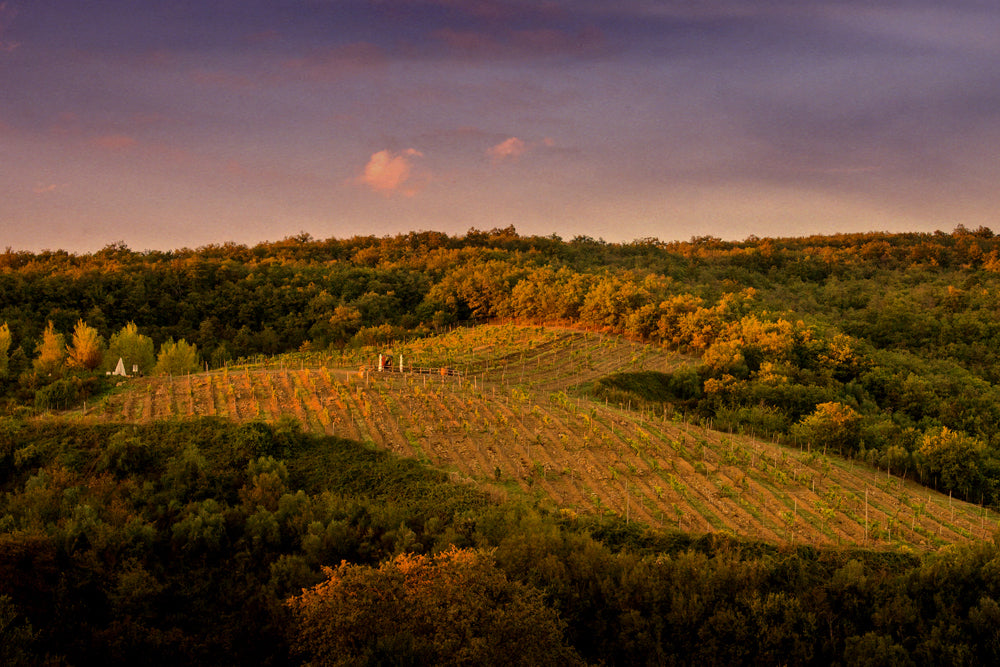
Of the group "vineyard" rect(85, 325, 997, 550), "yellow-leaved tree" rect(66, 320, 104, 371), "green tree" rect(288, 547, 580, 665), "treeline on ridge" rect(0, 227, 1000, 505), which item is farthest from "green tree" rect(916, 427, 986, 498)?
"yellow-leaved tree" rect(66, 320, 104, 371)

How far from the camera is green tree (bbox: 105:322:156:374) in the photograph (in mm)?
41281

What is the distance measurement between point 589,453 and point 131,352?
30.5 metres

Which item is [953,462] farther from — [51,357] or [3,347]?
[3,347]

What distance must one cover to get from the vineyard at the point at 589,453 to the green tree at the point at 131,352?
12.7 meters

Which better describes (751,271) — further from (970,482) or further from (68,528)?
(68,528)

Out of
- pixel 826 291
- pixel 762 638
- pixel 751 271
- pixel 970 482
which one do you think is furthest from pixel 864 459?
pixel 751 271

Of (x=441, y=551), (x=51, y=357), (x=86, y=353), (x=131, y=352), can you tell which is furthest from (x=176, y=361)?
(x=441, y=551)

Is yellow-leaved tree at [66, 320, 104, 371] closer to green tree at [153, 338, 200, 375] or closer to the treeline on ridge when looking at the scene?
the treeline on ridge

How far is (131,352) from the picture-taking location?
138ft

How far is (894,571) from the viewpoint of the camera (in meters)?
16.1

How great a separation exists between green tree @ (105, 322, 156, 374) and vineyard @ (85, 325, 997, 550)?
12719 millimetres

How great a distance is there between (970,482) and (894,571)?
13.9m

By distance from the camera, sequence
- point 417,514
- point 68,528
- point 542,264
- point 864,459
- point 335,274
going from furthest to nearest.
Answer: point 542,264, point 335,274, point 864,459, point 417,514, point 68,528

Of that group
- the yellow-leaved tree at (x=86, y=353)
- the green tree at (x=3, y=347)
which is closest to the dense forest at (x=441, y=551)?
the yellow-leaved tree at (x=86, y=353)
